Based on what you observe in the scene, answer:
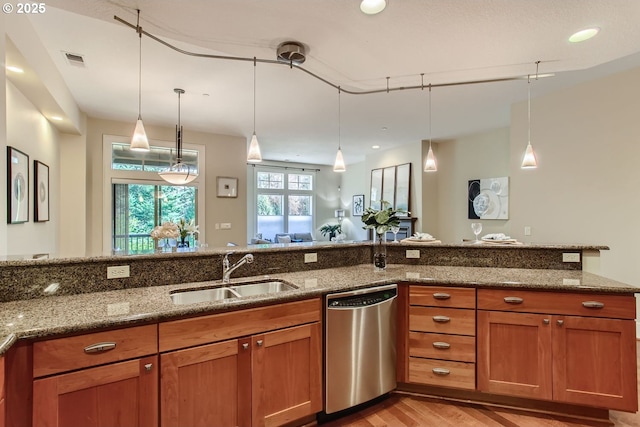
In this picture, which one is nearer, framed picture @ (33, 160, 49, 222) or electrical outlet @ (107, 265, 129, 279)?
electrical outlet @ (107, 265, 129, 279)

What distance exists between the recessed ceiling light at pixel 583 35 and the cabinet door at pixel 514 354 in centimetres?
195

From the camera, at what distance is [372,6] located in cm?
185

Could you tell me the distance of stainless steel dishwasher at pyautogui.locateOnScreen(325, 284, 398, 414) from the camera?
1996mm

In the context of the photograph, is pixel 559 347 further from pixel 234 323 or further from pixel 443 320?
pixel 234 323

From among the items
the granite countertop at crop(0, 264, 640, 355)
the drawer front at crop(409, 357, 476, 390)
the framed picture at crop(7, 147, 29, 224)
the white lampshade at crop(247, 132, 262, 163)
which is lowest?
the drawer front at crop(409, 357, 476, 390)

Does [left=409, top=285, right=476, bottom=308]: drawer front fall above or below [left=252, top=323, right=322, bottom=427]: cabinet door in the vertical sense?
above

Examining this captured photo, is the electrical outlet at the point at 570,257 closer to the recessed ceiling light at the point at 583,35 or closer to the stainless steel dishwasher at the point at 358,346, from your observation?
the stainless steel dishwasher at the point at 358,346

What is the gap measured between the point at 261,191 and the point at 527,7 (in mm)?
7833

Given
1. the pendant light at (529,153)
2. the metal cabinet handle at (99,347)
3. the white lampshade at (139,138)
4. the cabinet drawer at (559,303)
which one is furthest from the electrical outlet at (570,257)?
the white lampshade at (139,138)

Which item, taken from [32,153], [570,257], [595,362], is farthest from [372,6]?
[32,153]

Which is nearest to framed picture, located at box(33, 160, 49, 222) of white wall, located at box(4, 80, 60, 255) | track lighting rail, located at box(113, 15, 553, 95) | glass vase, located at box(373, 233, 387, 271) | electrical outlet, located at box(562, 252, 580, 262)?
white wall, located at box(4, 80, 60, 255)

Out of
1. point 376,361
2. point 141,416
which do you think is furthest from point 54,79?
point 376,361

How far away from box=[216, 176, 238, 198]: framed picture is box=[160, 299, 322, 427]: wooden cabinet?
4.62 metres

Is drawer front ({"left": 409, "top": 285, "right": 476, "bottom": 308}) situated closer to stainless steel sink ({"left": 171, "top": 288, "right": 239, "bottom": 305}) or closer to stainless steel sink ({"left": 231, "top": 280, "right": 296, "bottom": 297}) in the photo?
stainless steel sink ({"left": 231, "top": 280, "right": 296, "bottom": 297})
